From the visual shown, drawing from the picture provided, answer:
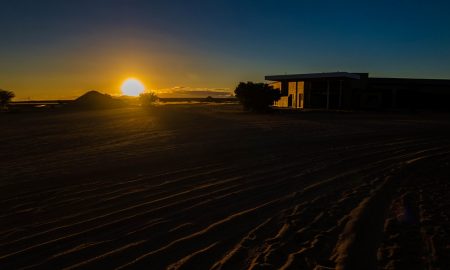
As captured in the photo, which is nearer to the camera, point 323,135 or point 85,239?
point 85,239

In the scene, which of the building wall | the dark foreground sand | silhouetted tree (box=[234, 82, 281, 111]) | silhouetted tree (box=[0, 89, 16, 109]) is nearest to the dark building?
the building wall

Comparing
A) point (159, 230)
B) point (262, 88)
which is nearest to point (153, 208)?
point (159, 230)

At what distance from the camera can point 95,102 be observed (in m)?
59.1

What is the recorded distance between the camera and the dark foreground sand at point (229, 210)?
166 inches

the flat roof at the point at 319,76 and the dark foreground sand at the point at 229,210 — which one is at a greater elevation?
the flat roof at the point at 319,76

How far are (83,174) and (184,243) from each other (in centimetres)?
515

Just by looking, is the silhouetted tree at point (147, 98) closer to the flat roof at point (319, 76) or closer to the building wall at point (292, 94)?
the building wall at point (292, 94)

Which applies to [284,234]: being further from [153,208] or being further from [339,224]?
[153,208]

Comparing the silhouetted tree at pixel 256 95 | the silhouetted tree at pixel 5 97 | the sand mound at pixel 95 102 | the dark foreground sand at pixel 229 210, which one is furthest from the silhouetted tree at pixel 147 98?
the dark foreground sand at pixel 229 210

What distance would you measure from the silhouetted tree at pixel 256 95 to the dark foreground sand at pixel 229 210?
25.2 metres

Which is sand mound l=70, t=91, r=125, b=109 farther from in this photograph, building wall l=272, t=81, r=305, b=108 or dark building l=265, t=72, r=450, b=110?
dark building l=265, t=72, r=450, b=110

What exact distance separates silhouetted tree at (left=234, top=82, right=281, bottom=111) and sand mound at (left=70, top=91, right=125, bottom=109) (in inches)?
959

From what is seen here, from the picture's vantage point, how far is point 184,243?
461 cm

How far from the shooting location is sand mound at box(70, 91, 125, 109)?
184 feet
